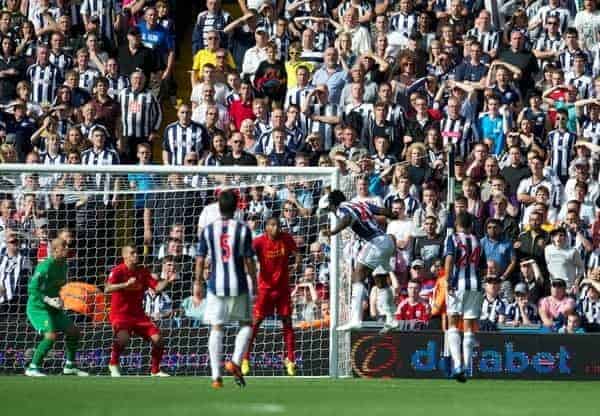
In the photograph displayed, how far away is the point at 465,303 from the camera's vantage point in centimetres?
1593

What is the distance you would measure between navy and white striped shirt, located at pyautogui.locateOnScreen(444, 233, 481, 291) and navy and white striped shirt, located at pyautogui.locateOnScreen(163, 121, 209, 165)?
5.23 metres

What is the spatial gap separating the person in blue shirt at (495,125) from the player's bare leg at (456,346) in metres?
4.69

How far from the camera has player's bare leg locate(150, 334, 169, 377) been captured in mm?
16422

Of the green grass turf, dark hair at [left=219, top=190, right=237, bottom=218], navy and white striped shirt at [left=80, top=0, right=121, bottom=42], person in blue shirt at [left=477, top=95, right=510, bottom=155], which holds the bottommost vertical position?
the green grass turf

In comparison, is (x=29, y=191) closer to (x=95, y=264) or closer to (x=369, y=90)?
(x=95, y=264)

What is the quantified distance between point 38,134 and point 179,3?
14.2 ft

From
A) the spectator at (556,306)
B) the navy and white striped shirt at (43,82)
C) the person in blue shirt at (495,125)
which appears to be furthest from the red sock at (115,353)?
the person in blue shirt at (495,125)

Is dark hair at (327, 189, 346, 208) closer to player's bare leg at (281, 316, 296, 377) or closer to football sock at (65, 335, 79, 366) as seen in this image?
player's bare leg at (281, 316, 296, 377)

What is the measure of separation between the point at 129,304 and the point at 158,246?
1.49 m

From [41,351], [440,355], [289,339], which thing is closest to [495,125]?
[440,355]

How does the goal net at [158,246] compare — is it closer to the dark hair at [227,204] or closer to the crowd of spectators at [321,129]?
the crowd of spectators at [321,129]

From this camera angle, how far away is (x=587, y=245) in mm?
18984

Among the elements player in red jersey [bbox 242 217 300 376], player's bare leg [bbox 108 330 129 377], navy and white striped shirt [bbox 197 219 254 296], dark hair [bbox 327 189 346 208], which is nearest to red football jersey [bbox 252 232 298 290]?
player in red jersey [bbox 242 217 300 376]

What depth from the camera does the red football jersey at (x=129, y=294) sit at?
1645cm
